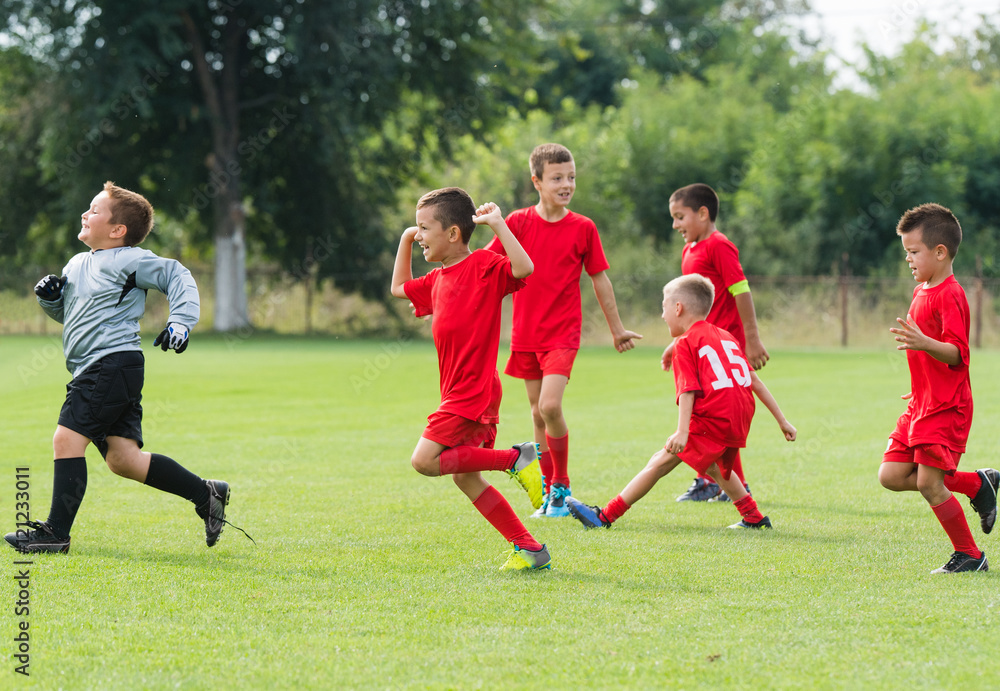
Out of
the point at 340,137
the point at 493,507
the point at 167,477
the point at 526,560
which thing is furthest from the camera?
the point at 340,137

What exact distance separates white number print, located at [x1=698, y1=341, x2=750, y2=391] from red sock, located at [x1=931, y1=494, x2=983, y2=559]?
1285mm

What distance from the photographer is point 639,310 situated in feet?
96.7

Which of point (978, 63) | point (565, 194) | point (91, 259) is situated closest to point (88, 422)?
point (91, 259)

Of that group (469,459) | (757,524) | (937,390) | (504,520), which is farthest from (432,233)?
(757,524)

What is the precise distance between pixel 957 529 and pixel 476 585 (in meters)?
2.10

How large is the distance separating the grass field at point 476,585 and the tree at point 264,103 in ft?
62.4

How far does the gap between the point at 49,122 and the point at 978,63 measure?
4860 cm

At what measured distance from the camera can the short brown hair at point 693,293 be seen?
5902 millimetres

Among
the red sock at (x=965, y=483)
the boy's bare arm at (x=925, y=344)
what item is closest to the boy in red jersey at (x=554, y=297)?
the red sock at (x=965, y=483)

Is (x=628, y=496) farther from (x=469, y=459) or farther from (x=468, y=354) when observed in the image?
(x=468, y=354)

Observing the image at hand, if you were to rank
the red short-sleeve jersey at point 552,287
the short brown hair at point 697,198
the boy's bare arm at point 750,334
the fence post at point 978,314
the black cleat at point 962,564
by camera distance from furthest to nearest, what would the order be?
the fence post at point 978,314 < the short brown hair at point 697,198 < the boy's bare arm at point 750,334 < the red short-sleeve jersey at point 552,287 < the black cleat at point 962,564

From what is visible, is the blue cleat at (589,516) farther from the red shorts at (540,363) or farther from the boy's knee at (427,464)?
the boy's knee at (427,464)

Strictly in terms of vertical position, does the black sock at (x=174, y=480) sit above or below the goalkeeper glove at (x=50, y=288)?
below

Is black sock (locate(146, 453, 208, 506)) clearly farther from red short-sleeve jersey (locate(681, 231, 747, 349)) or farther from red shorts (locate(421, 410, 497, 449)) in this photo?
red short-sleeve jersey (locate(681, 231, 747, 349))
